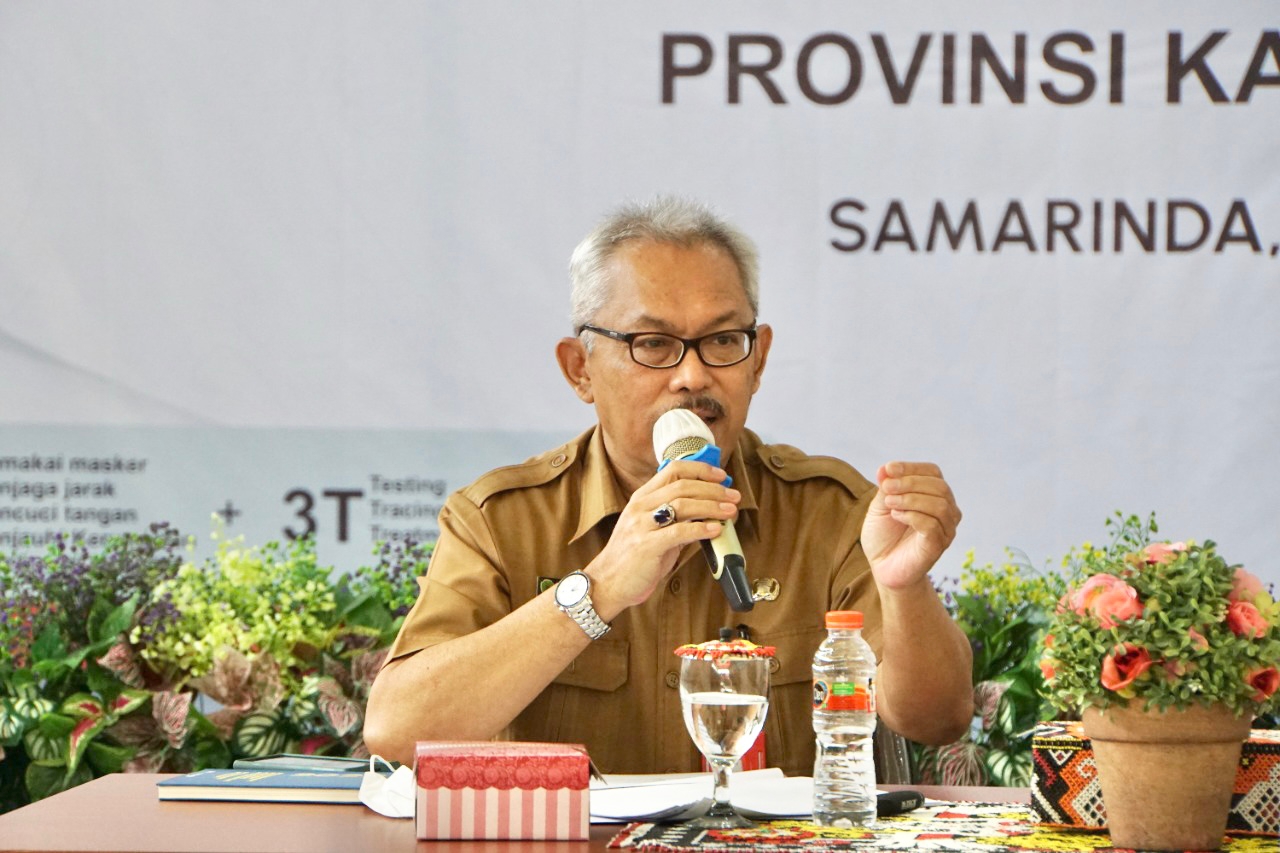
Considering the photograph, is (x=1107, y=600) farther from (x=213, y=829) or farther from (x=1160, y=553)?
(x=213, y=829)

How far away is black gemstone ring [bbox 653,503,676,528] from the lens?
6.66ft

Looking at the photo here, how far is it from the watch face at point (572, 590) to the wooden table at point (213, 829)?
0.44 metres

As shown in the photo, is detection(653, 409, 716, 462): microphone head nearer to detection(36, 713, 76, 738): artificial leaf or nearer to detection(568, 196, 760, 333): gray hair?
detection(568, 196, 760, 333): gray hair

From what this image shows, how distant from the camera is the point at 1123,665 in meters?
1.45

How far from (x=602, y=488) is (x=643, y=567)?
0.45 metres

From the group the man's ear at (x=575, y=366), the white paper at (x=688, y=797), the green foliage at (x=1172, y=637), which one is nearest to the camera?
the green foliage at (x=1172, y=637)

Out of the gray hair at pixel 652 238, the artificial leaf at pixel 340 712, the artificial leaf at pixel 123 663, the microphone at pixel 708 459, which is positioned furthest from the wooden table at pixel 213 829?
the artificial leaf at pixel 123 663

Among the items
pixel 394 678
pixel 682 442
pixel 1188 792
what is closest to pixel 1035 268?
pixel 682 442

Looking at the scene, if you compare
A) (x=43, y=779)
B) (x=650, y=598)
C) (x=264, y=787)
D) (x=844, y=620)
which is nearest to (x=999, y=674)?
(x=650, y=598)

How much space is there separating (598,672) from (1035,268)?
1.57 m

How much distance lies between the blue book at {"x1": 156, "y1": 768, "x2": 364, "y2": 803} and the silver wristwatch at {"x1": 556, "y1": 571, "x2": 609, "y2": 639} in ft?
1.16

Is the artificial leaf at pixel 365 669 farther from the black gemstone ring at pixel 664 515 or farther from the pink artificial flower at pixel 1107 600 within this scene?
the pink artificial flower at pixel 1107 600

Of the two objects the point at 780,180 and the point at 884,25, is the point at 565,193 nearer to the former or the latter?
the point at 780,180

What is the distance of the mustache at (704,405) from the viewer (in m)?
2.36
